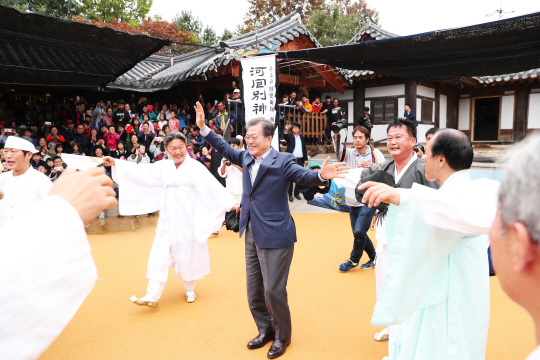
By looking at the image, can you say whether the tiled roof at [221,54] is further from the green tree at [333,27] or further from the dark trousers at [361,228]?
the green tree at [333,27]

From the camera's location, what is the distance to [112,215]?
961 centimetres

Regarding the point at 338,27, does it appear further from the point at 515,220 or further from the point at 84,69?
the point at 515,220

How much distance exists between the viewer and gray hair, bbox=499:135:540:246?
0.73m

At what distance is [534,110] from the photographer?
540 inches

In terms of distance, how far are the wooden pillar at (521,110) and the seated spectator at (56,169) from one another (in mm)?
15803

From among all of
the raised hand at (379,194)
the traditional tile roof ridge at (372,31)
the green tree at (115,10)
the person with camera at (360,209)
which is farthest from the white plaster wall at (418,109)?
the green tree at (115,10)

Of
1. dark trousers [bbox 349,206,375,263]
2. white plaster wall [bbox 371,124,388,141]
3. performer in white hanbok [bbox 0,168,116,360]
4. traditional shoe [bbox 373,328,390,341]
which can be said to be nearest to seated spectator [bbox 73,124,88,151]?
dark trousers [bbox 349,206,375,263]

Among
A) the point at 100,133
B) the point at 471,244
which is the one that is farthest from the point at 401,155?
the point at 100,133

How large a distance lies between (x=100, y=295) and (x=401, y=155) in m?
3.87

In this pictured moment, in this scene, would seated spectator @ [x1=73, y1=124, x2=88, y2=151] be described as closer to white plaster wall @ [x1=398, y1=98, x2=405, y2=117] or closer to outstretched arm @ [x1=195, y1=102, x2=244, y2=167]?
outstretched arm @ [x1=195, y1=102, x2=244, y2=167]

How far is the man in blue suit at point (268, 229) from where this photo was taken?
3000 millimetres

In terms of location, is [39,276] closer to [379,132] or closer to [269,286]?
[269,286]

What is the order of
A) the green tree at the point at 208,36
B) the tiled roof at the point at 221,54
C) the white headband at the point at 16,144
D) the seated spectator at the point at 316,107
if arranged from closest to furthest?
the white headband at the point at 16,144
the tiled roof at the point at 221,54
the seated spectator at the point at 316,107
the green tree at the point at 208,36

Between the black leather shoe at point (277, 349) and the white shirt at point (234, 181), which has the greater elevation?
the white shirt at point (234, 181)
